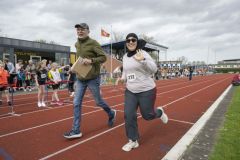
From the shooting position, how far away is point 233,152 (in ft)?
13.1

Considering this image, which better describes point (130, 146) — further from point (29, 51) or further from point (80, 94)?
point (29, 51)

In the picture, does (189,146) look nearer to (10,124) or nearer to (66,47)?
(10,124)

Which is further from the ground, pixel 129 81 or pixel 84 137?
pixel 129 81

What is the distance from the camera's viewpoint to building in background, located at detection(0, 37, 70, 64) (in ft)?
86.5

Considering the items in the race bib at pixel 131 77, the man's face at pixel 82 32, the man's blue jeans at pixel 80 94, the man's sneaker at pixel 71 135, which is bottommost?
the man's sneaker at pixel 71 135

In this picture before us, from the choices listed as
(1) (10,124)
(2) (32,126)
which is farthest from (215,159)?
(1) (10,124)

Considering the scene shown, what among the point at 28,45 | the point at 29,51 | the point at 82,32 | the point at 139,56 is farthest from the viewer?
the point at 28,45

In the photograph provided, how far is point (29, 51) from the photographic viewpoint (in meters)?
29.0

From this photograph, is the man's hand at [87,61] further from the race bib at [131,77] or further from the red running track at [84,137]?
the red running track at [84,137]

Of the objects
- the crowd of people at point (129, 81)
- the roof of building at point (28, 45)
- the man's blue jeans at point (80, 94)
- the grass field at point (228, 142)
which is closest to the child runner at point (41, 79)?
the crowd of people at point (129, 81)

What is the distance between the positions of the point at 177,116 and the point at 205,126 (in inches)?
56.5

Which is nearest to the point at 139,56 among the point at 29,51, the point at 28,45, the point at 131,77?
the point at 131,77

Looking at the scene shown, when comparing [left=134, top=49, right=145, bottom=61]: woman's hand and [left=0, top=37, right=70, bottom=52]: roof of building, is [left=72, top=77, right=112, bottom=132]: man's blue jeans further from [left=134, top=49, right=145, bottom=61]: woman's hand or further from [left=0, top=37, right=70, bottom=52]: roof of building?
[left=0, top=37, right=70, bottom=52]: roof of building

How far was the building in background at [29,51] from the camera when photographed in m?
26.4
